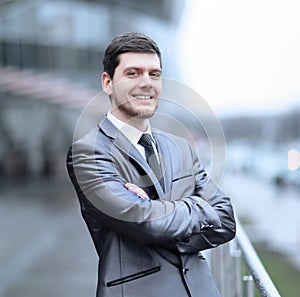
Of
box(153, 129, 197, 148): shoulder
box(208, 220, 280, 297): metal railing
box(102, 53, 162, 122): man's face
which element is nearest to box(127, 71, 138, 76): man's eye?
box(102, 53, 162, 122): man's face

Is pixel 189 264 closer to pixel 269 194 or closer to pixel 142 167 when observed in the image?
pixel 142 167

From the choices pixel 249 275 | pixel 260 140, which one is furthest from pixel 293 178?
pixel 260 140

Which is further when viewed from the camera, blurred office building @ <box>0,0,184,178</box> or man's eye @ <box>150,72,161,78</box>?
blurred office building @ <box>0,0,184,178</box>

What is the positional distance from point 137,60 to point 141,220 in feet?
1.52

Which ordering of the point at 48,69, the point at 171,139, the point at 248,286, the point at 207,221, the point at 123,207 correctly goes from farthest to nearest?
the point at 48,69
the point at 248,286
the point at 171,139
the point at 207,221
the point at 123,207

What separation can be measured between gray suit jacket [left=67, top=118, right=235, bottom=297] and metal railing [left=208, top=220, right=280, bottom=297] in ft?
0.60

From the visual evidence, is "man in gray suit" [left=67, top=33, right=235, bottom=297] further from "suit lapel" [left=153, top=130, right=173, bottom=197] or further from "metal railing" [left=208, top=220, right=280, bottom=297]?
"metal railing" [left=208, top=220, right=280, bottom=297]

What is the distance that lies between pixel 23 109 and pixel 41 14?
3.62m

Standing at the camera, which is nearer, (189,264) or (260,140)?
(189,264)

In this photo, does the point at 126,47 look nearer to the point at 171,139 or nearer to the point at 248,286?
the point at 171,139

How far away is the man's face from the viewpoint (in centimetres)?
166

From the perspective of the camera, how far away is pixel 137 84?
65.4 inches

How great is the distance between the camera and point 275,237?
12.0 metres

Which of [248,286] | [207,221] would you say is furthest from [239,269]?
[207,221]
